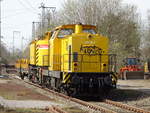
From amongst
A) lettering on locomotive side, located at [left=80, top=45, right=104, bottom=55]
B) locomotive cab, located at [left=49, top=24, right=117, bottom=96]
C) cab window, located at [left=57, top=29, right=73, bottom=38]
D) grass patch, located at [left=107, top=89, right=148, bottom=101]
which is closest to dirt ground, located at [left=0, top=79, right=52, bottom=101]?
locomotive cab, located at [left=49, top=24, right=117, bottom=96]

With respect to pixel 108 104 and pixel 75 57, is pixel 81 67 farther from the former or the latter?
pixel 108 104

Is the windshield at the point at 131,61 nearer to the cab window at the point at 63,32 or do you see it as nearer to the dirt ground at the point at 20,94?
the dirt ground at the point at 20,94

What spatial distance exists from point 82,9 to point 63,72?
23209mm

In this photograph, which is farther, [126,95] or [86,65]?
[126,95]

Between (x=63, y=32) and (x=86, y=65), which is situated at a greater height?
(x=63, y=32)

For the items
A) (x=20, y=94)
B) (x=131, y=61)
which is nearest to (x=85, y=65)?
(x=20, y=94)

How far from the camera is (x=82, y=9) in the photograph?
41.2 metres

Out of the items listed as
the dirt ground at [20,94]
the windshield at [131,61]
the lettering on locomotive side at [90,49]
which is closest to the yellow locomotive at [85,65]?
the lettering on locomotive side at [90,49]

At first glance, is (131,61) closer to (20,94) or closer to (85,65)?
(20,94)

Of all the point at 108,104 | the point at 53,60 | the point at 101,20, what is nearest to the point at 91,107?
the point at 108,104

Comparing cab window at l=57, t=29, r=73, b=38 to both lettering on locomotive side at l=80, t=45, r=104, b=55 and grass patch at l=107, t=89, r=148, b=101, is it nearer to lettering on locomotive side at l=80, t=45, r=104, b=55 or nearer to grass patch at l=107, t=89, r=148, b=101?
lettering on locomotive side at l=80, t=45, r=104, b=55

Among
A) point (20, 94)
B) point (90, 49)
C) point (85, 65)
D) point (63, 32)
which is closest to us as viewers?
point (85, 65)

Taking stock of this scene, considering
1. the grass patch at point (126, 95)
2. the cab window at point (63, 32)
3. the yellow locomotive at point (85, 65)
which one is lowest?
the grass patch at point (126, 95)

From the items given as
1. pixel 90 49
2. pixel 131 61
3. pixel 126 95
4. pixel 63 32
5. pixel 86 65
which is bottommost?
pixel 126 95
